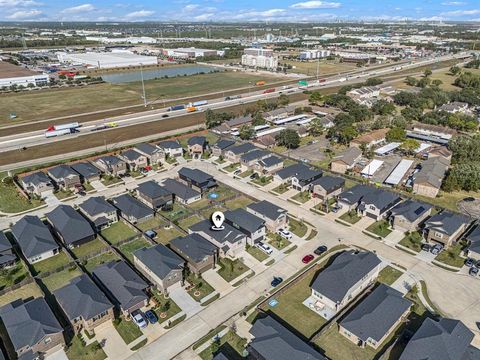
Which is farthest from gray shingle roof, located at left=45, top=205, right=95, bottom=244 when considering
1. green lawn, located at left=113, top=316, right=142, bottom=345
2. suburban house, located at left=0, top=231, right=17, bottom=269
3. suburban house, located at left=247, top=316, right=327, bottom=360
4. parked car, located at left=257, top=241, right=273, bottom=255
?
suburban house, located at left=247, top=316, right=327, bottom=360

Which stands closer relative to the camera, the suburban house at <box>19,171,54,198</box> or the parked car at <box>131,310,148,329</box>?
the parked car at <box>131,310,148,329</box>

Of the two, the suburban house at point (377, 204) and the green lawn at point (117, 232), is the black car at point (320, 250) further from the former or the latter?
the green lawn at point (117, 232)

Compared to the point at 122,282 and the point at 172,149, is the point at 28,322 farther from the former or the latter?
the point at 172,149

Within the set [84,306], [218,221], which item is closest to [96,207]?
[218,221]

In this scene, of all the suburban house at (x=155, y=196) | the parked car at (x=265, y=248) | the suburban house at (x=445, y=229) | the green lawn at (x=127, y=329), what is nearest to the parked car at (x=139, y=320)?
the green lawn at (x=127, y=329)

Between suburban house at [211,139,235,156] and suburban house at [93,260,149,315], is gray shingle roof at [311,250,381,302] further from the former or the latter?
suburban house at [211,139,235,156]
